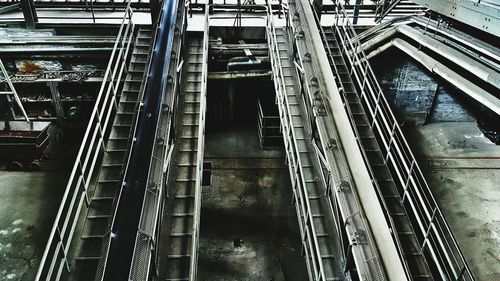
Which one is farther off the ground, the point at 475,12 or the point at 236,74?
the point at 236,74

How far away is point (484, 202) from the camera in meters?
8.99

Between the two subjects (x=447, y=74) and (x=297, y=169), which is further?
(x=447, y=74)

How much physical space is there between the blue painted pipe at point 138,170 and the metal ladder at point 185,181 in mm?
835

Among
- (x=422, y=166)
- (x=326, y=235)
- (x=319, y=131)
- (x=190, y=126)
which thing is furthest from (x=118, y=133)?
(x=422, y=166)

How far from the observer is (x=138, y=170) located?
17.1 ft

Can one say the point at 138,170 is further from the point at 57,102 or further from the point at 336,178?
the point at 57,102

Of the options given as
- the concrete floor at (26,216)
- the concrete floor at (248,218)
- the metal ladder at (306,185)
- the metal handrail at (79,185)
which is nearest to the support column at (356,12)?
the metal ladder at (306,185)

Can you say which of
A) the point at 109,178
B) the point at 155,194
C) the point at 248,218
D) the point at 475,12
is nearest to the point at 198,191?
the point at 155,194

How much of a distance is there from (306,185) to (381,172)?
1.66 metres

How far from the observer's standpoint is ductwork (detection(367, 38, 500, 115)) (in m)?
6.26

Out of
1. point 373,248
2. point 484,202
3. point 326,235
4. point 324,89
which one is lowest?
point 373,248

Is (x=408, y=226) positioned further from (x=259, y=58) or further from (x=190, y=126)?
(x=259, y=58)

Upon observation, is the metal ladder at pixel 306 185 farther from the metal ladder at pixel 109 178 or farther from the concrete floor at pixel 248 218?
the metal ladder at pixel 109 178

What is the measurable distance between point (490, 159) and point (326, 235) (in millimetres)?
7244
